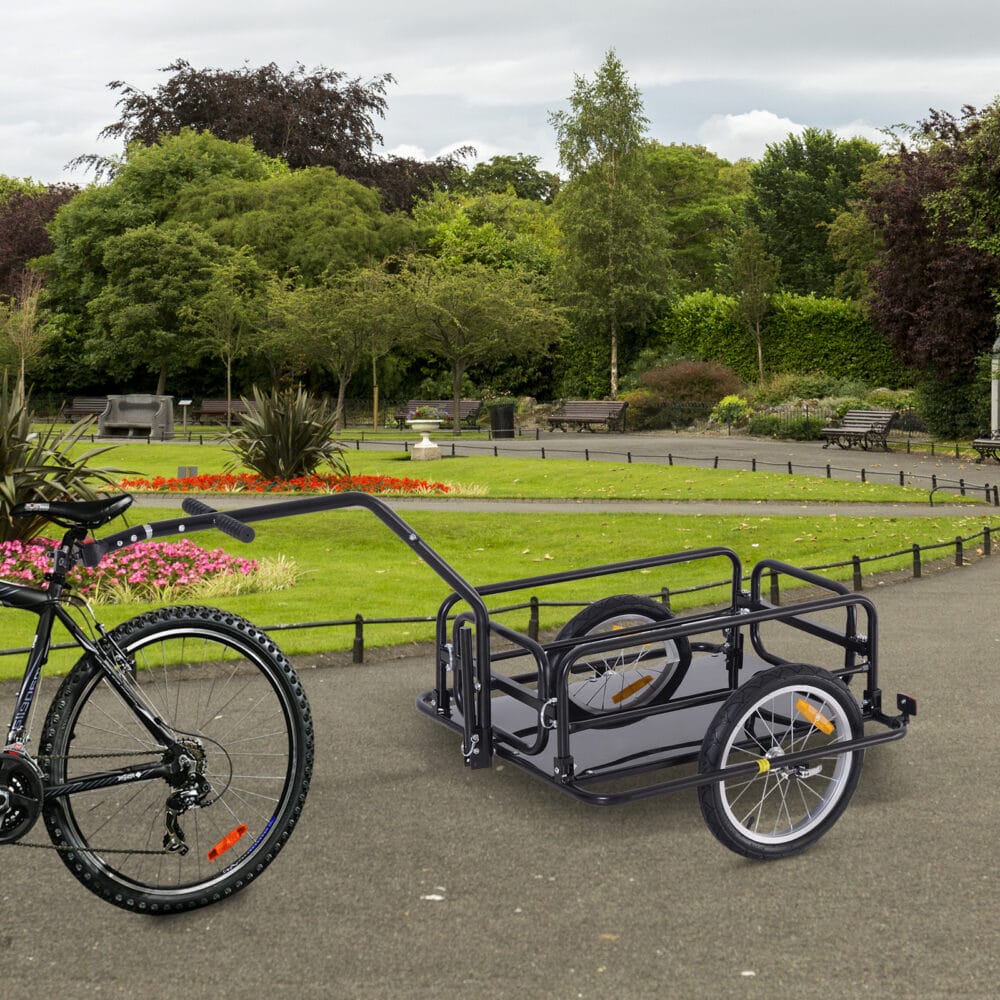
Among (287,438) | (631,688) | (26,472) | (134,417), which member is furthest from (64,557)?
(134,417)

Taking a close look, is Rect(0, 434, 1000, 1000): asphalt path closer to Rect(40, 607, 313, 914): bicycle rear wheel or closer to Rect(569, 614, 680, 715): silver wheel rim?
Rect(40, 607, 313, 914): bicycle rear wheel

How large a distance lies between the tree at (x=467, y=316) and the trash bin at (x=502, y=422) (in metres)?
1.78

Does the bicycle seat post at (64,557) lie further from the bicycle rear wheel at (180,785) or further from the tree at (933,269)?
the tree at (933,269)

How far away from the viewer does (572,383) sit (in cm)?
4972

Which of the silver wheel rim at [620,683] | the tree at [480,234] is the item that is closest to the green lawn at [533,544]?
the silver wheel rim at [620,683]

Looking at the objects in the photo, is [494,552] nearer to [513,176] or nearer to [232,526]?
[232,526]

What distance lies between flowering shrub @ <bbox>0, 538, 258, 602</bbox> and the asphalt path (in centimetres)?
577

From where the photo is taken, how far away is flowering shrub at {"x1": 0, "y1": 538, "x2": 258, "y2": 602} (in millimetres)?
10479

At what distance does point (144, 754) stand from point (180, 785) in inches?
7.7

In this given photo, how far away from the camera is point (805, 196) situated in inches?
2347

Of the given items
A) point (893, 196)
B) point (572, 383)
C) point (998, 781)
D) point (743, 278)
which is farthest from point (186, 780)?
point (572, 383)

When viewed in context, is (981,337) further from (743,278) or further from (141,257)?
(141,257)

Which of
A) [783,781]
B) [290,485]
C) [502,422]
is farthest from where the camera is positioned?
[502,422]

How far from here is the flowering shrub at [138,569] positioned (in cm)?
1048
